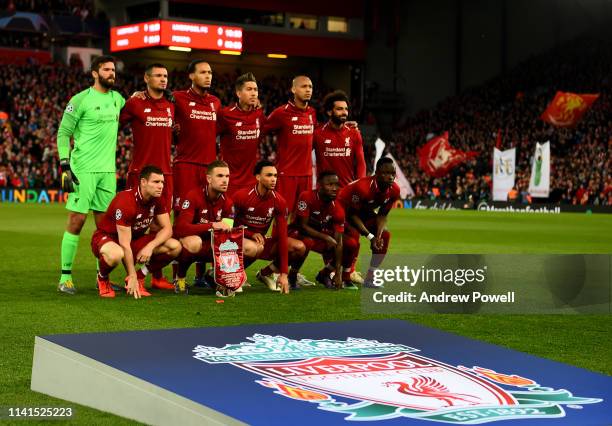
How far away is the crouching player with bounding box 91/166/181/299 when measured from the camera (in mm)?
9070

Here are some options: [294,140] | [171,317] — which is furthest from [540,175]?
[171,317]

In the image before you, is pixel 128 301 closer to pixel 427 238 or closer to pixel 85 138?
pixel 85 138

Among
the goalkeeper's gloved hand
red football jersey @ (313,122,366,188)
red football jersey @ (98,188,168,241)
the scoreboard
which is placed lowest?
red football jersey @ (98,188,168,241)

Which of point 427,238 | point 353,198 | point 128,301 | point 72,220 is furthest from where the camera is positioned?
point 427,238

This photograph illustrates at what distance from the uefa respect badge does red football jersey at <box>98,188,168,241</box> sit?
3554 mm

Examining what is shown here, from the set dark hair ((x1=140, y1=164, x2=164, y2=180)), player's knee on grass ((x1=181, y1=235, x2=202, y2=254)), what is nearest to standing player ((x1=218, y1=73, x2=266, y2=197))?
player's knee on grass ((x1=181, y1=235, x2=202, y2=254))

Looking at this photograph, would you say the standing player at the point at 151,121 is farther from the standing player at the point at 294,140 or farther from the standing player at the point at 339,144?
the standing player at the point at 339,144

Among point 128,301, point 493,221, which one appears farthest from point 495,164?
point 128,301

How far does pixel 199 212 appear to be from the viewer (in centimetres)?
981

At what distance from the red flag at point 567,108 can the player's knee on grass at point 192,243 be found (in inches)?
1194

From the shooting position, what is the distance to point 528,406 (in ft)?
14.9

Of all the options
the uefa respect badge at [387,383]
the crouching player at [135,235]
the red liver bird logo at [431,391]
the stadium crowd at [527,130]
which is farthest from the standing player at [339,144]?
the stadium crowd at [527,130]

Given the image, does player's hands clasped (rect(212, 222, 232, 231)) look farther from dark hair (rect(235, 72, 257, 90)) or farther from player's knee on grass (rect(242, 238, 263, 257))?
dark hair (rect(235, 72, 257, 90))

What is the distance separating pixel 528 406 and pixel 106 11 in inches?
1841
